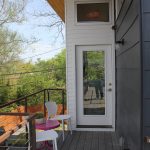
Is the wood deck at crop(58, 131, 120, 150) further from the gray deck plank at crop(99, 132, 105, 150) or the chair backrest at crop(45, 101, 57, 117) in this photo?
the chair backrest at crop(45, 101, 57, 117)

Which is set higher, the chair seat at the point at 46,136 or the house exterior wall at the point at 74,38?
the house exterior wall at the point at 74,38

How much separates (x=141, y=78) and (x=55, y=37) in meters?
14.1

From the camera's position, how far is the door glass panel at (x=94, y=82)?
6.09 meters

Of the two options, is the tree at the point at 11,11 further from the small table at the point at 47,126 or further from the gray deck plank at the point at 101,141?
the small table at the point at 47,126

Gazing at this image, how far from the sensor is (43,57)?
16.9 metres

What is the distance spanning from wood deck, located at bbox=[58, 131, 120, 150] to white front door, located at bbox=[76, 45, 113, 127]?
1.23 ft

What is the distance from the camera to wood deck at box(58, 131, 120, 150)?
4855 mm

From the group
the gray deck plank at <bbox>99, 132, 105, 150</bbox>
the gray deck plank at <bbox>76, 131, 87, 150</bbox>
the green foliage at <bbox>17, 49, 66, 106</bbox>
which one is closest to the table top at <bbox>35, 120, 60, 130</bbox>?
the gray deck plank at <bbox>76, 131, 87, 150</bbox>

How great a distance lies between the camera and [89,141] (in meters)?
5.23

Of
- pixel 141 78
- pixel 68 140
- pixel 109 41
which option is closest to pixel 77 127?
pixel 68 140

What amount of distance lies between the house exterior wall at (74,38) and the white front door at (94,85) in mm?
103

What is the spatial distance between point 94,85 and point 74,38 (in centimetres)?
110

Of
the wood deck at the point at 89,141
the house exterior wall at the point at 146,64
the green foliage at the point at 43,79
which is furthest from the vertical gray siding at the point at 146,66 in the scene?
the green foliage at the point at 43,79

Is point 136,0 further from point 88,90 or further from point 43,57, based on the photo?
point 43,57
